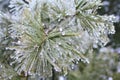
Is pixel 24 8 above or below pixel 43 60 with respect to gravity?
above

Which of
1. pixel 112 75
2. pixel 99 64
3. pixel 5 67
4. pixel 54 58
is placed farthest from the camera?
pixel 99 64

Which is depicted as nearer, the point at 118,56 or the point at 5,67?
the point at 5,67

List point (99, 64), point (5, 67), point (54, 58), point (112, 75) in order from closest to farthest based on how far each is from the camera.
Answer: point (54, 58), point (5, 67), point (112, 75), point (99, 64)

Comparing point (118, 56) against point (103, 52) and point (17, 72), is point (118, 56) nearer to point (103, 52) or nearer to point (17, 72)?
point (103, 52)

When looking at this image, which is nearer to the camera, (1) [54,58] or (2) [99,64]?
(1) [54,58]

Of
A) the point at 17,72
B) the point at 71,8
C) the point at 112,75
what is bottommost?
the point at 112,75

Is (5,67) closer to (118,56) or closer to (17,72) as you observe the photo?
(17,72)

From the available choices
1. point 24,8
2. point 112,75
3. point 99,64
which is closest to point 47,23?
point 24,8

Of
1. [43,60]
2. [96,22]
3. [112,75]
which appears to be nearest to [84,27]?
[96,22]

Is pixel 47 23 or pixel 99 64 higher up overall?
pixel 47 23
